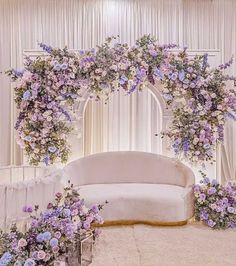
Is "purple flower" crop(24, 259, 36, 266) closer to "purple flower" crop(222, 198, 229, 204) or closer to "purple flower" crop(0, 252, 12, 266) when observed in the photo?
"purple flower" crop(0, 252, 12, 266)

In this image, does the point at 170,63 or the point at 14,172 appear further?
the point at 170,63

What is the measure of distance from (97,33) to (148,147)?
210 cm

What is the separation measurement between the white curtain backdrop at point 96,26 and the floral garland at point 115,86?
1.70m

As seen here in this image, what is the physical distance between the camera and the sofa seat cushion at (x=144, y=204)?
4129 millimetres

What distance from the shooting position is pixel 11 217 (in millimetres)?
2201

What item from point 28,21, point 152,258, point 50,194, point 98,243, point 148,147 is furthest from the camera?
point 28,21

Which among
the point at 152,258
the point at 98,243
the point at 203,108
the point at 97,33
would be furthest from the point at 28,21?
the point at 152,258

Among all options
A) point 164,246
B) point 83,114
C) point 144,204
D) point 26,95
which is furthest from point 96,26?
point 164,246

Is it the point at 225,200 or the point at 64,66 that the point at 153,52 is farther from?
the point at 225,200

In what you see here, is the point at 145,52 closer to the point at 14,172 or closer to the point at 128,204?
the point at 128,204

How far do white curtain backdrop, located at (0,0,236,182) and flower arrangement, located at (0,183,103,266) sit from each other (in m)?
3.38

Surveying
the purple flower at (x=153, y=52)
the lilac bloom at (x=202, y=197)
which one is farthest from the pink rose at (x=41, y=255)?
the purple flower at (x=153, y=52)

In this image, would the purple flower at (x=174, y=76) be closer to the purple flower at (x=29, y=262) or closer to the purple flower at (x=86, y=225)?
the purple flower at (x=86, y=225)

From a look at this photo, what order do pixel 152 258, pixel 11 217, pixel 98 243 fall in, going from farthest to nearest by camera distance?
1. pixel 98 243
2. pixel 152 258
3. pixel 11 217
